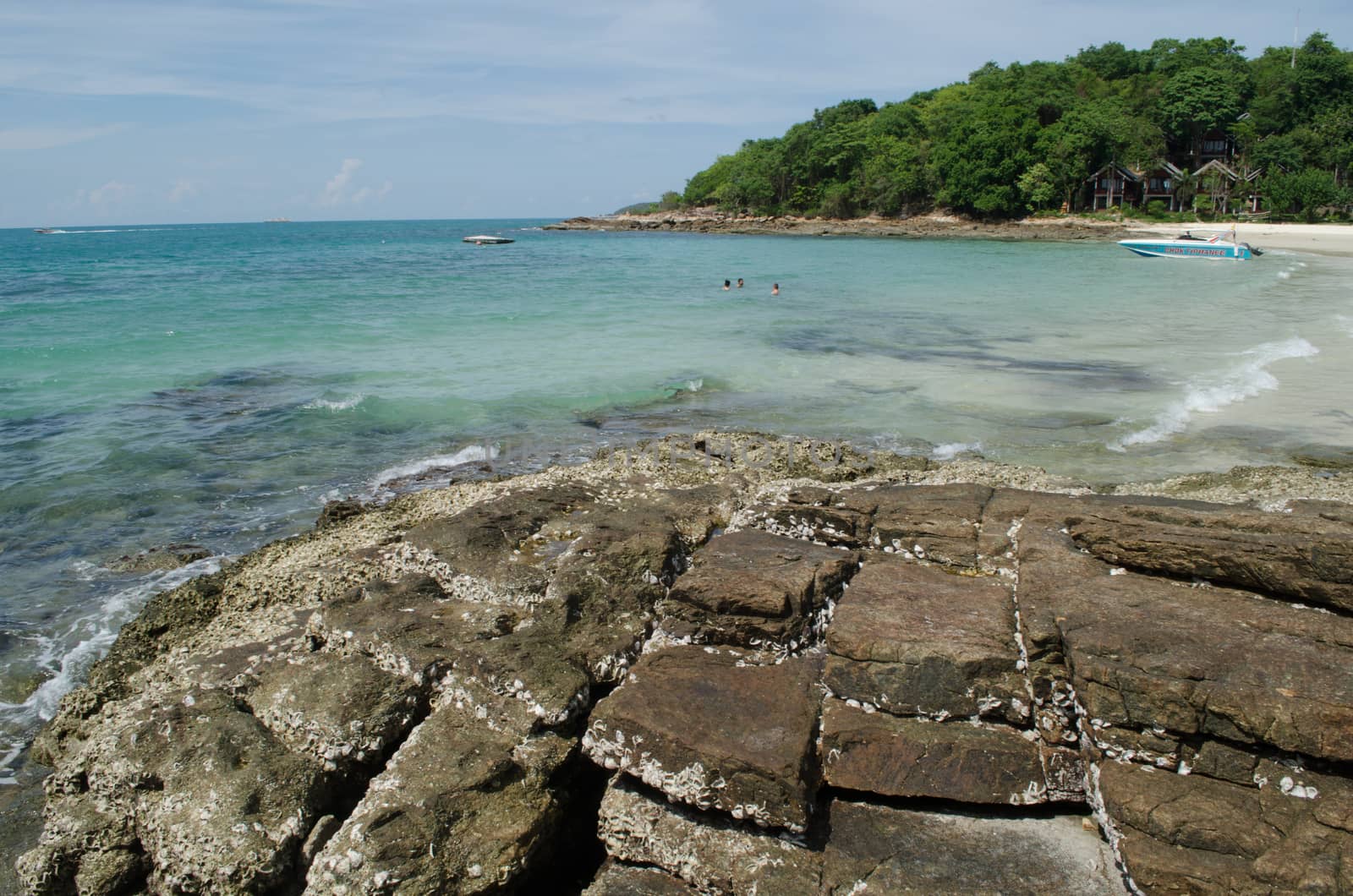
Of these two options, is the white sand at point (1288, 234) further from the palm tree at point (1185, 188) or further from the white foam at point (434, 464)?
the white foam at point (434, 464)

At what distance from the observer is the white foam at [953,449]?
11.3m

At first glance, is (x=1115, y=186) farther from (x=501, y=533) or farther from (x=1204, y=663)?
(x=1204, y=663)

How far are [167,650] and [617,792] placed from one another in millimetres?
4270

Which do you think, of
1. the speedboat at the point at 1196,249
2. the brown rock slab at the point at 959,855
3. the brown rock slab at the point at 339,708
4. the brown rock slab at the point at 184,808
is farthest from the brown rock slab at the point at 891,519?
the speedboat at the point at 1196,249

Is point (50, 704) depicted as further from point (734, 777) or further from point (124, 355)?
point (124, 355)

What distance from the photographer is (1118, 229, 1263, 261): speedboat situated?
47.0 m

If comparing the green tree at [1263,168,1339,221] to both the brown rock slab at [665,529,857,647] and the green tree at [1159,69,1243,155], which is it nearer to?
the green tree at [1159,69,1243,155]

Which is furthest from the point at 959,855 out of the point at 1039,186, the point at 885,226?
the point at 885,226

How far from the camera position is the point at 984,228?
8312cm

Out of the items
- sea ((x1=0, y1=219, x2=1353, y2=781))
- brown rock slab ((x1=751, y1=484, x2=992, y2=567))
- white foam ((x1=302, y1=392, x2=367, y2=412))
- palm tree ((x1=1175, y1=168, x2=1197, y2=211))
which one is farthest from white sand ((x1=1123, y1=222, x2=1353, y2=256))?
brown rock slab ((x1=751, y1=484, x2=992, y2=567))

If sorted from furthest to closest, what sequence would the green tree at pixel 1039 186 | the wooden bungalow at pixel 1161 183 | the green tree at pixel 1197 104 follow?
the green tree at pixel 1197 104 < the green tree at pixel 1039 186 < the wooden bungalow at pixel 1161 183

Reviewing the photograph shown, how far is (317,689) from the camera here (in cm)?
454

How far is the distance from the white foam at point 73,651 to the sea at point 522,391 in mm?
24

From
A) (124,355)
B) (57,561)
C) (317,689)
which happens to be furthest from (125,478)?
(124,355)
